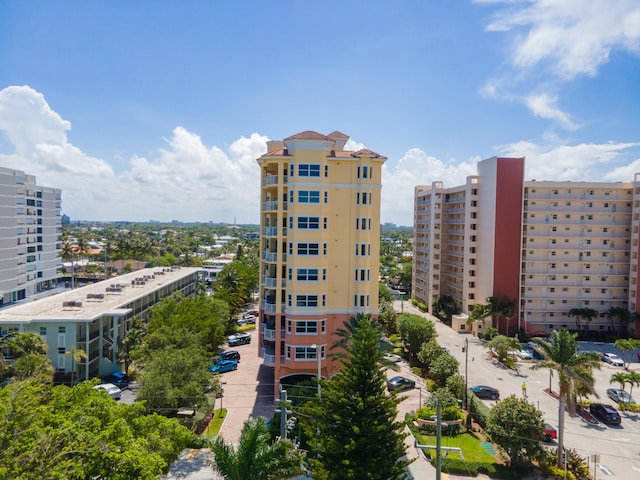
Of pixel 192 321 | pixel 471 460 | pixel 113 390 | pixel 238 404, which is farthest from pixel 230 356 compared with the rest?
pixel 471 460

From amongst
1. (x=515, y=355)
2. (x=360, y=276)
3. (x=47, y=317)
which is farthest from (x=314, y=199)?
(x=515, y=355)

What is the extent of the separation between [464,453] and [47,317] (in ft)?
119

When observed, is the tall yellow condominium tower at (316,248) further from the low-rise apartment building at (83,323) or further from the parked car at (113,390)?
the low-rise apartment building at (83,323)

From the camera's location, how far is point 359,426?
17281 millimetres

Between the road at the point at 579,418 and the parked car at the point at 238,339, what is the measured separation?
2389 centimetres

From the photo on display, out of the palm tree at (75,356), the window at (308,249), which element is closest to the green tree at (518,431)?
the window at (308,249)

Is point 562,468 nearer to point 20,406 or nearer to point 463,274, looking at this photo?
point 20,406

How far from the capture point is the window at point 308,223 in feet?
105

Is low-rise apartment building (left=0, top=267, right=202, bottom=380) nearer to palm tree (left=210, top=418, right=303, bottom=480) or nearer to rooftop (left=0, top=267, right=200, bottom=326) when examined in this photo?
rooftop (left=0, top=267, right=200, bottom=326)

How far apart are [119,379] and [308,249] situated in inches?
867

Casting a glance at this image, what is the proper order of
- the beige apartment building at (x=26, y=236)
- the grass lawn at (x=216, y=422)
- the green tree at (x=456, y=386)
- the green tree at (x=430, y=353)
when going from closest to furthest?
the grass lawn at (x=216, y=422) → the green tree at (x=456, y=386) → the green tree at (x=430, y=353) → the beige apartment building at (x=26, y=236)

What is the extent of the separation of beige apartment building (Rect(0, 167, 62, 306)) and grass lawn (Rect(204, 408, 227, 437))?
191 ft

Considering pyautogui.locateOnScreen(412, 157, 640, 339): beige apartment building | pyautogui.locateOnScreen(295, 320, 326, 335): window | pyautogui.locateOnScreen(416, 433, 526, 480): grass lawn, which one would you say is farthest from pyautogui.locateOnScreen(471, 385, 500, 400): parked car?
pyautogui.locateOnScreen(412, 157, 640, 339): beige apartment building

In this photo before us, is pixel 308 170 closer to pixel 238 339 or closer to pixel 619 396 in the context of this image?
pixel 238 339
